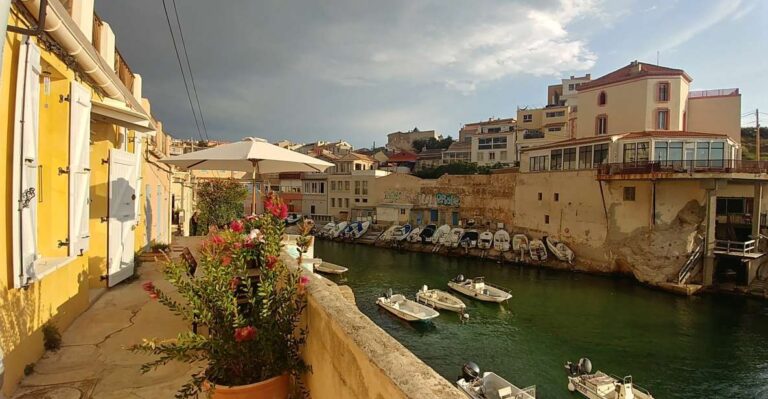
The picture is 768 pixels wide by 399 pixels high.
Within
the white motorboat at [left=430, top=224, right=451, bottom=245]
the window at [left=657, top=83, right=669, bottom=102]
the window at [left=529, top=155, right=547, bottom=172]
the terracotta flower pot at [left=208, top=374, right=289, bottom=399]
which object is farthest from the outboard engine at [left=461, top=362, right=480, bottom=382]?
the window at [left=657, top=83, right=669, bottom=102]

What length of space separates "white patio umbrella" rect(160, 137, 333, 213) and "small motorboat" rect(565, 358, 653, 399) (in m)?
10.1

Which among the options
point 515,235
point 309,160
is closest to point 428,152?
point 515,235

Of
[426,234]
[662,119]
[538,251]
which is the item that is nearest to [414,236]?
[426,234]

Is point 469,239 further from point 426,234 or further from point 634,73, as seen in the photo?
point 634,73

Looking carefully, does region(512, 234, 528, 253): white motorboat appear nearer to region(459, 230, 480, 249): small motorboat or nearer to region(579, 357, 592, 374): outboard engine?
region(459, 230, 480, 249): small motorboat

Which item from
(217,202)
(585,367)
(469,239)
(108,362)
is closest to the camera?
(108,362)

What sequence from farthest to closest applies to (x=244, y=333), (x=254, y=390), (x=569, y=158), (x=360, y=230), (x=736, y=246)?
(x=360, y=230) < (x=569, y=158) < (x=736, y=246) < (x=254, y=390) < (x=244, y=333)

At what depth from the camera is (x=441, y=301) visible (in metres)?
19.6

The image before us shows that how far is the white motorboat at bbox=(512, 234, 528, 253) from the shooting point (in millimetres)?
31016

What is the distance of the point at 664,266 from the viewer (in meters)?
23.6

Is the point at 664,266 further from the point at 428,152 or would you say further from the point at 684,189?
the point at 428,152

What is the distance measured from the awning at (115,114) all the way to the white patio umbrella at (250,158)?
779mm

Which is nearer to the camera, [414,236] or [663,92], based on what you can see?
[663,92]

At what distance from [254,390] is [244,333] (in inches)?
18.5
